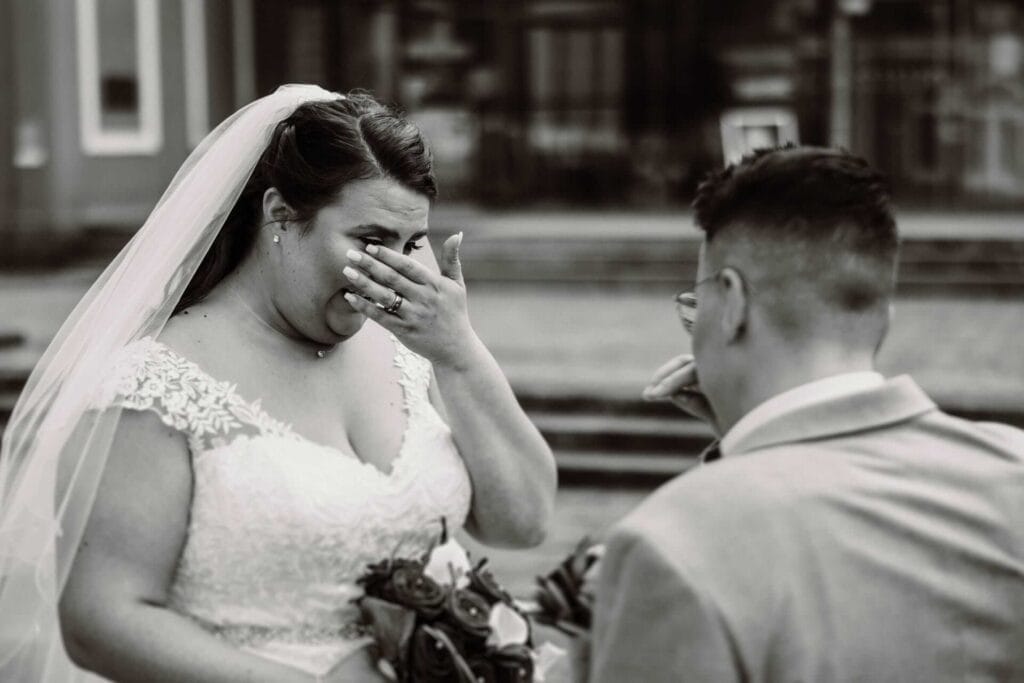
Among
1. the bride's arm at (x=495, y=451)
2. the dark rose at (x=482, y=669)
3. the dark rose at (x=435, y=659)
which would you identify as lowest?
the dark rose at (x=482, y=669)

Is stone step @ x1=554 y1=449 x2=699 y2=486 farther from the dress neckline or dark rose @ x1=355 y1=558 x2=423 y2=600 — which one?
dark rose @ x1=355 y1=558 x2=423 y2=600

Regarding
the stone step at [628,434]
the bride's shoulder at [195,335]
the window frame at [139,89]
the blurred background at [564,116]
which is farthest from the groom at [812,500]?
the window frame at [139,89]

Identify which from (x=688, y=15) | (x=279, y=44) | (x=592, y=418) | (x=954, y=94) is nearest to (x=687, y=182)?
(x=688, y=15)

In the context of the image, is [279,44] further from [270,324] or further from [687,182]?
[270,324]

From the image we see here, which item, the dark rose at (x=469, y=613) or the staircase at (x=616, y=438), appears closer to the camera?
the dark rose at (x=469, y=613)

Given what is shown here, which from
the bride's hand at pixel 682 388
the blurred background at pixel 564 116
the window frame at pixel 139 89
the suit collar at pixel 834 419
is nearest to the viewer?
the suit collar at pixel 834 419

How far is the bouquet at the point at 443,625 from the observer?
2.60 metres

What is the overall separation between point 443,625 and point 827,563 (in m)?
1.01

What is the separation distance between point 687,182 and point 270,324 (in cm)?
1650

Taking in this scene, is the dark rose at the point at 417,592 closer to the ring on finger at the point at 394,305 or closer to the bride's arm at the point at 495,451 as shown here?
the bride's arm at the point at 495,451

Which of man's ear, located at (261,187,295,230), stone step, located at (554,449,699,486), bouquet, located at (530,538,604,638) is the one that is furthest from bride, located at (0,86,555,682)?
stone step, located at (554,449,699,486)

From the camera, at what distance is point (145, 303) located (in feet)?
9.62

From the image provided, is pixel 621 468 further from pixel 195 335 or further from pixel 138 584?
pixel 138 584

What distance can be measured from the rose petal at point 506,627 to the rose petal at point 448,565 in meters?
0.09
